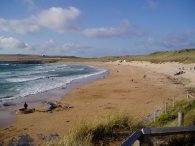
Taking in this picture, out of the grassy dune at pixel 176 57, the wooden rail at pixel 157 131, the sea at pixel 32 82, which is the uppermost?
the grassy dune at pixel 176 57

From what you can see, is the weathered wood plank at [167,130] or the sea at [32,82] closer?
the weathered wood plank at [167,130]

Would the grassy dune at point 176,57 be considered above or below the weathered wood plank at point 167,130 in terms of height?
above

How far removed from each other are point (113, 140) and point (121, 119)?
1.15m

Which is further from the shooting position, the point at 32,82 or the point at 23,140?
the point at 32,82

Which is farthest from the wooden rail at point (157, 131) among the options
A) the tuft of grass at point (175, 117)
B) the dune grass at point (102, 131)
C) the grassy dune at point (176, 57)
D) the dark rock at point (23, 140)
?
the grassy dune at point (176, 57)

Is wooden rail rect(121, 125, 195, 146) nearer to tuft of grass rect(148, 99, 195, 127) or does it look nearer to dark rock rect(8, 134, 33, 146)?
tuft of grass rect(148, 99, 195, 127)

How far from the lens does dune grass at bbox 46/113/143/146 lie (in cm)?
738

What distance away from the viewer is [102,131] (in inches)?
325

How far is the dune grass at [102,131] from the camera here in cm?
738

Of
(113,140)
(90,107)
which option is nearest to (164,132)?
(113,140)

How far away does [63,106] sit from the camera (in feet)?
67.2

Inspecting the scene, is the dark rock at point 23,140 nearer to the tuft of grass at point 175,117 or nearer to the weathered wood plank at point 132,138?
the tuft of grass at point 175,117

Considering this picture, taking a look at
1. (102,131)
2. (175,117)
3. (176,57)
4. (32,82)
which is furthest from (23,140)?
(176,57)

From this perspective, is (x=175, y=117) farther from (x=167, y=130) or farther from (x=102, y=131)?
(x=167, y=130)
